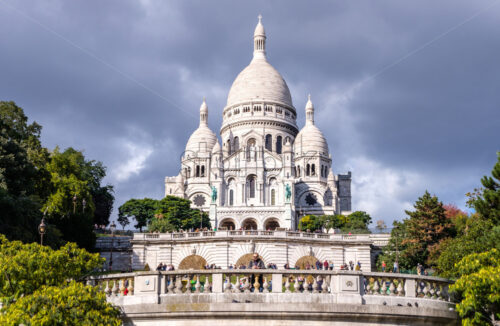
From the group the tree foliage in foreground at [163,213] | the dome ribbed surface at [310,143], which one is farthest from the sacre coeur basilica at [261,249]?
the tree foliage in foreground at [163,213]

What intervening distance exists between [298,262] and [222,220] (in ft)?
130

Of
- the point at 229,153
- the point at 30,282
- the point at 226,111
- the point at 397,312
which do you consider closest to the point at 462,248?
the point at 397,312

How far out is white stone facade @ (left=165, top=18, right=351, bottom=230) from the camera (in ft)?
281

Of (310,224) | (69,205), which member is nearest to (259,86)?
(310,224)

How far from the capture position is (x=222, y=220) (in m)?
84.8

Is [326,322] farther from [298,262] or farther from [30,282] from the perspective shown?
[298,262]

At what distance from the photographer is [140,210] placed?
263ft

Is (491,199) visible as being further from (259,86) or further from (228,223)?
(259,86)

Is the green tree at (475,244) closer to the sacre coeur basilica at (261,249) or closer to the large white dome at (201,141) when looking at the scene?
the sacre coeur basilica at (261,249)

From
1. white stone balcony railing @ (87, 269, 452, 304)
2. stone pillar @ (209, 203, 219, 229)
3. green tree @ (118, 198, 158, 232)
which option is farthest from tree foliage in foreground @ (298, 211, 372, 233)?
white stone balcony railing @ (87, 269, 452, 304)

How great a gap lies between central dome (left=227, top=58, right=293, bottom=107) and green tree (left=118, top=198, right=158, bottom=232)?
34938 millimetres

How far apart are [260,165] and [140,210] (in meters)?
21.6

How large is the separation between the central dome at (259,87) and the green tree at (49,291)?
A: 90.9 m

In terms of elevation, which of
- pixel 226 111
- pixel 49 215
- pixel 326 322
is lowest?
pixel 326 322
